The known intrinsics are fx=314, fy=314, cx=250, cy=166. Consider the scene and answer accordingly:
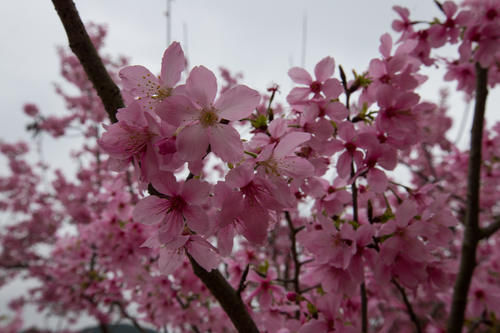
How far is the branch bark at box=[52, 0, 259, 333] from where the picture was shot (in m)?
1.03

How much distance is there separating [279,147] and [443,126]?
7.84 meters

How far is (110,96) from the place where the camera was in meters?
1.05

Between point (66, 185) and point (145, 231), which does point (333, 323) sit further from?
point (66, 185)

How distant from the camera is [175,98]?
2.33 ft

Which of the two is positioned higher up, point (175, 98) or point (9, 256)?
point (9, 256)

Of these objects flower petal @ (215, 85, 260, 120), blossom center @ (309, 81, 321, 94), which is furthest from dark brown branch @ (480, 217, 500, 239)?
flower petal @ (215, 85, 260, 120)

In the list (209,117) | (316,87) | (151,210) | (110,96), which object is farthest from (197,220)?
(316,87)

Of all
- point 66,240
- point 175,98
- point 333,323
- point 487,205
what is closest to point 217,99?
point 175,98

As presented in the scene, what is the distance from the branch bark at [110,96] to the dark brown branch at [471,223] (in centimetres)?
142

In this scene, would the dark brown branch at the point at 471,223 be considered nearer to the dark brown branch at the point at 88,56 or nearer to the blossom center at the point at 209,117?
the blossom center at the point at 209,117

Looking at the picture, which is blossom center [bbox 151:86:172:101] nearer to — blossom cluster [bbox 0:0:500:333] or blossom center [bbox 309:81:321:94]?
blossom cluster [bbox 0:0:500:333]

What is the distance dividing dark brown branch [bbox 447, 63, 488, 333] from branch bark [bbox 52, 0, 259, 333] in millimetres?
1420

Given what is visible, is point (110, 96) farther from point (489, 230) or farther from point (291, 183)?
point (489, 230)

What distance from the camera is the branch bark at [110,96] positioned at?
3.36 feet
